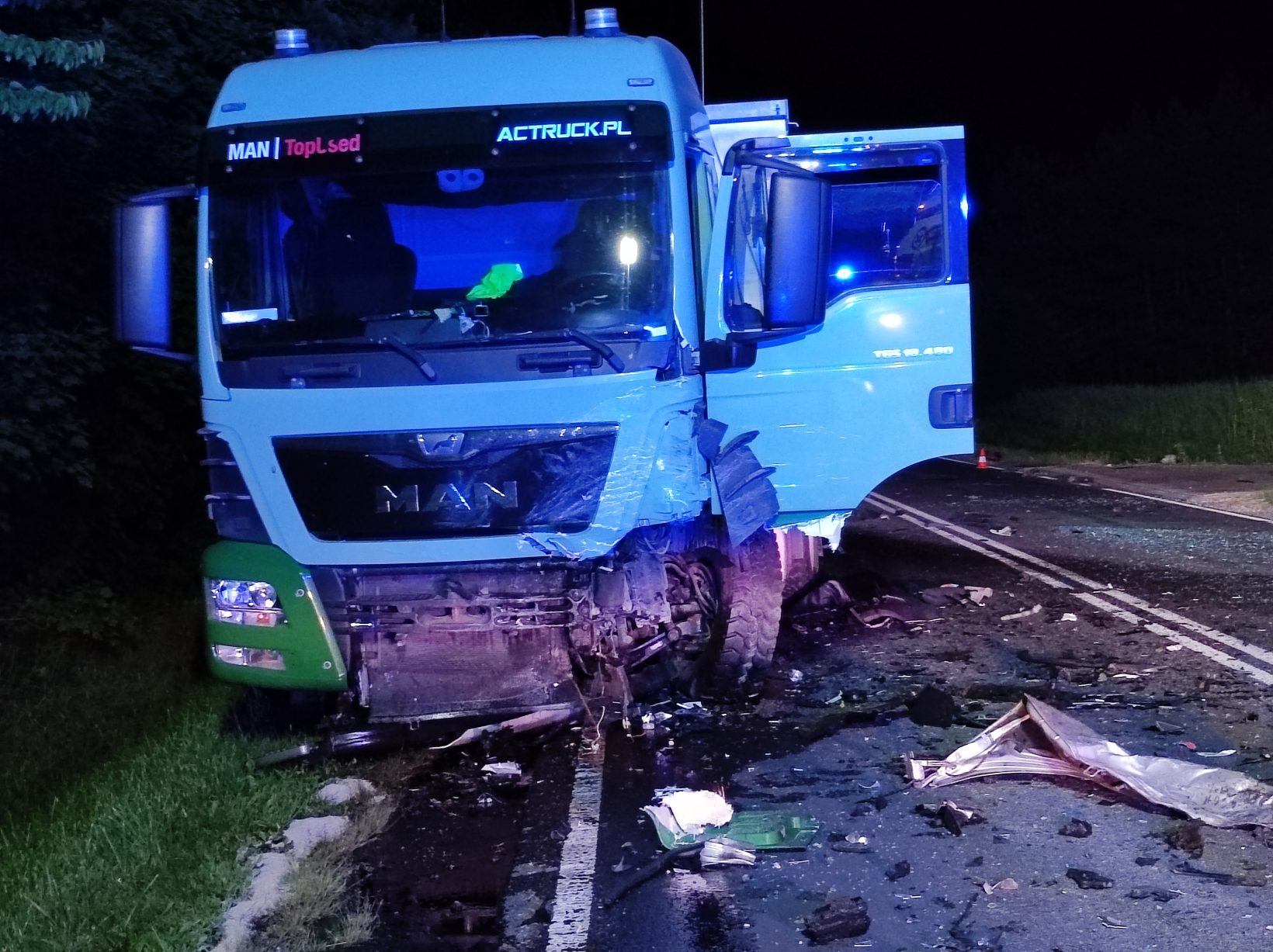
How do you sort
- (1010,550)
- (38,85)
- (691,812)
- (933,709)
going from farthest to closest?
(1010,550), (933,709), (38,85), (691,812)

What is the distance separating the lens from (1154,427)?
26453 millimetres

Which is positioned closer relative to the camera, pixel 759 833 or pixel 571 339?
pixel 759 833

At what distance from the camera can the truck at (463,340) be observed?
19.0 ft

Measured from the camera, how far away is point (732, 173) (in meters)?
6.09

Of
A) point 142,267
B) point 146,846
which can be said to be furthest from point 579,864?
point 142,267

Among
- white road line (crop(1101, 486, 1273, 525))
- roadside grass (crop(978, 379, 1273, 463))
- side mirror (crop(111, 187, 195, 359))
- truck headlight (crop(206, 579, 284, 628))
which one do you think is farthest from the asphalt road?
roadside grass (crop(978, 379, 1273, 463))

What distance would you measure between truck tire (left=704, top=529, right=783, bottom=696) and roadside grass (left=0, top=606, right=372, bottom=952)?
203 centimetres

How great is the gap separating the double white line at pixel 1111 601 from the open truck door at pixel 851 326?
2205 millimetres

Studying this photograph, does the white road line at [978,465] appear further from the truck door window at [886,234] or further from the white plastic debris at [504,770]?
the white plastic debris at [504,770]

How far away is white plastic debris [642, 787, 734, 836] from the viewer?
17.3 feet

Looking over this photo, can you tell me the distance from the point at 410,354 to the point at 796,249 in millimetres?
1740

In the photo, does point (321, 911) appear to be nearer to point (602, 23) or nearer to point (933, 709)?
point (933, 709)

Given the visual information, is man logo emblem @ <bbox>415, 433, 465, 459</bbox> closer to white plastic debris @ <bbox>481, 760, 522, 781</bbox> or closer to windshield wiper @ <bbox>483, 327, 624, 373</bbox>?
windshield wiper @ <bbox>483, 327, 624, 373</bbox>

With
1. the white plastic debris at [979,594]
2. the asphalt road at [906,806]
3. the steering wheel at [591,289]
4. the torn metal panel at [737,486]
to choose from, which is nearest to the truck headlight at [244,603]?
the asphalt road at [906,806]
